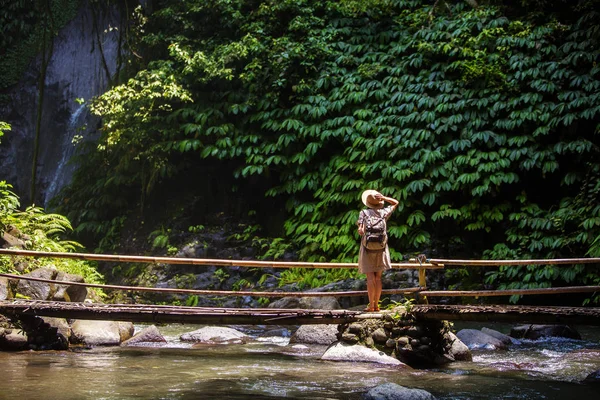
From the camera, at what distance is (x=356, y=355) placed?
23.6 ft

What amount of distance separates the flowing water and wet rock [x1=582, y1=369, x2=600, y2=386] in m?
0.10

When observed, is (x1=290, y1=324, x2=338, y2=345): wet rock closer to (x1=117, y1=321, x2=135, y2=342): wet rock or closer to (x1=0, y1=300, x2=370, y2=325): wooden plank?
(x1=0, y1=300, x2=370, y2=325): wooden plank

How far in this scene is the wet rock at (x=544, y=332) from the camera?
9.27 metres

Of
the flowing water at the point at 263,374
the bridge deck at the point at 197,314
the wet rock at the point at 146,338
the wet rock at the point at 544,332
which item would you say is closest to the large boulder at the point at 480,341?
the flowing water at the point at 263,374

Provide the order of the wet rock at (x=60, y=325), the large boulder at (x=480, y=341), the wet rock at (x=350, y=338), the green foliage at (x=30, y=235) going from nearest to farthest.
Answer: the wet rock at (x=350, y=338) → the wet rock at (x=60, y=325) → the large boulder at (x=480, y=341) → the green foliage at (x=30, y=235)

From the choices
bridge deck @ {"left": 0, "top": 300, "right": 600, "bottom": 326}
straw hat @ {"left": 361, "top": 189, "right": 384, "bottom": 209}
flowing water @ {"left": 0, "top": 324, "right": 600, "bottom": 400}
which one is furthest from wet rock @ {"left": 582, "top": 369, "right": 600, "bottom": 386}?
straw hat @ {"left": 361, "top": 189, "right": 384, "bottom": 209}

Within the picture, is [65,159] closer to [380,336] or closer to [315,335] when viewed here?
[315,335]

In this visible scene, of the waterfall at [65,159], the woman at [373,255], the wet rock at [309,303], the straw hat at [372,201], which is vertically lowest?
the wet rock at [309,303]

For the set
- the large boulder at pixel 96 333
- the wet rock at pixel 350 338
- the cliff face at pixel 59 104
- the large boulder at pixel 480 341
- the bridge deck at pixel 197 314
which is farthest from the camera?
the cliff face at pixel 59 104

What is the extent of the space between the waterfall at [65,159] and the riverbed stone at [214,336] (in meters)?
10.4

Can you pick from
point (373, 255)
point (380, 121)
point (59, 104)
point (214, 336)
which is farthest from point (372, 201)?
point (59, 104)

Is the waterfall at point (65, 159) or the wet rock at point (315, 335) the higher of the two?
the waterfall at point (65, 159)

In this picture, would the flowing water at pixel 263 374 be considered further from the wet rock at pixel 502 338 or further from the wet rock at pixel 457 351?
the wet rock at pixel 502 338

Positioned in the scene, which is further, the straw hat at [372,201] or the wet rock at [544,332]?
the wet rock at [544,332]
